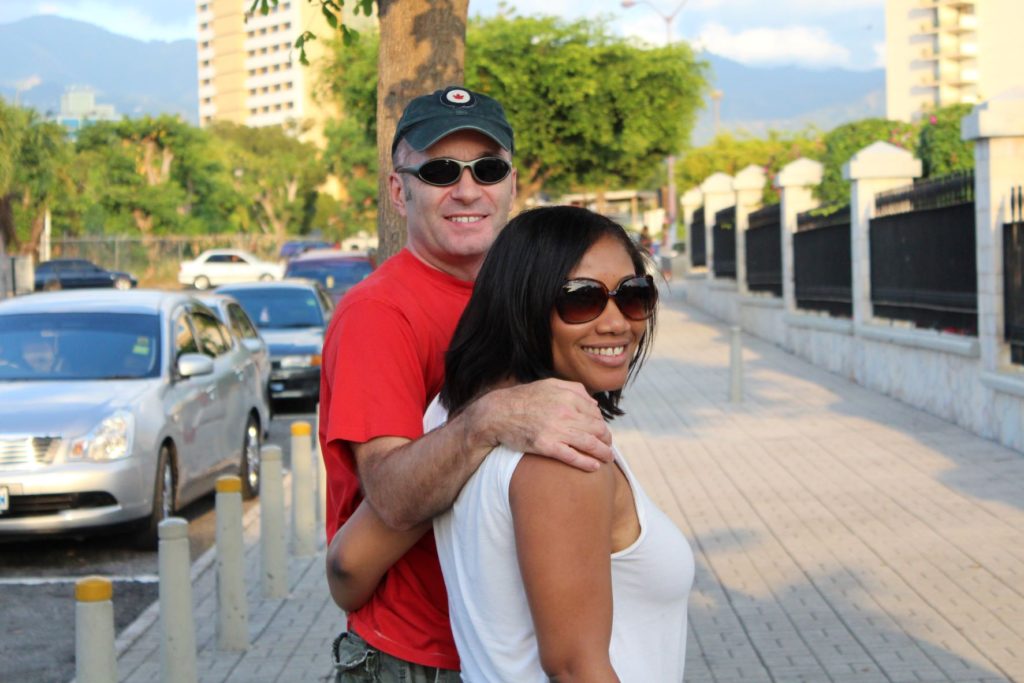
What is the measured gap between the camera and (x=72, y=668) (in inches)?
270

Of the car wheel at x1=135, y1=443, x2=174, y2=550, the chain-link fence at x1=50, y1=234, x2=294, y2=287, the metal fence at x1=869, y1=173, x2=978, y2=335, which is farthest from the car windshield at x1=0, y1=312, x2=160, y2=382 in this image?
the chain-link fence at x1=50, y1=234, x2=294, y2=287

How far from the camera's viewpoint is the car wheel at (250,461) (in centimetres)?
1141

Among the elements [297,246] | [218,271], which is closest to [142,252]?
[218,271]

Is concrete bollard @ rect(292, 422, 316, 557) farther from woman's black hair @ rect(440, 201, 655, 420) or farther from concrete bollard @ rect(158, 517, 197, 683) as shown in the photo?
woman's black hair @ rect(440, 201, 655, 420)

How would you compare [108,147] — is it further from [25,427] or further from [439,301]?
[439,301]

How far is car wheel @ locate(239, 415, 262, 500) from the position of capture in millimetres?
11406

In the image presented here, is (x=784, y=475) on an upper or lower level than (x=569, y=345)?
lower

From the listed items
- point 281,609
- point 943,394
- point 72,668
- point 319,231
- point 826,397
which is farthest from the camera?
point 319,231

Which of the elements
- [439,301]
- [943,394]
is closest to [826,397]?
[943,394]

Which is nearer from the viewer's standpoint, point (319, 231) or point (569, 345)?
point (569, 345)

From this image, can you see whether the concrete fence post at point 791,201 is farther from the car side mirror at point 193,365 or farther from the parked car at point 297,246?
the parked car at point 297,246

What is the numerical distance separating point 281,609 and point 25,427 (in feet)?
7.35

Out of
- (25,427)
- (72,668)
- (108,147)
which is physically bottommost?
(72,668)

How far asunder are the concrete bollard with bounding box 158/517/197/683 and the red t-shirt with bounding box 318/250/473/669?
114 inches
